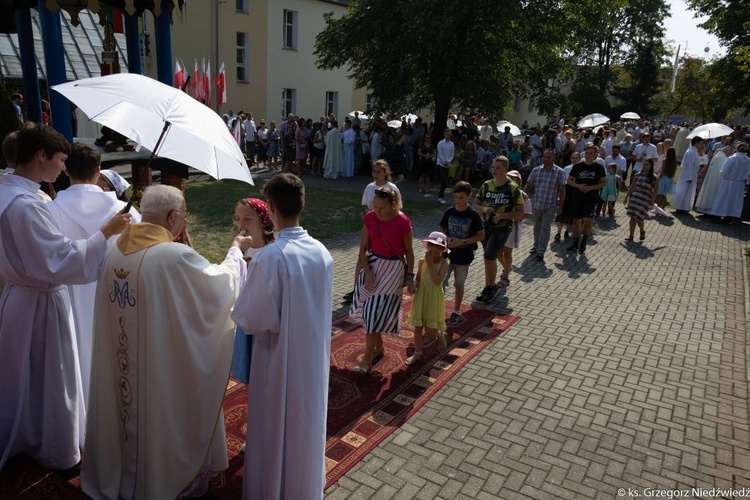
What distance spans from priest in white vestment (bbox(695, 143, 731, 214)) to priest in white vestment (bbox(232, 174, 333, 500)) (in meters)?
15.4

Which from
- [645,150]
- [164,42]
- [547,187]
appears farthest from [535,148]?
[164,42]

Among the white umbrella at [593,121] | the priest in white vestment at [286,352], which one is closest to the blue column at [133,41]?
the priest in white vestment at [286,352]

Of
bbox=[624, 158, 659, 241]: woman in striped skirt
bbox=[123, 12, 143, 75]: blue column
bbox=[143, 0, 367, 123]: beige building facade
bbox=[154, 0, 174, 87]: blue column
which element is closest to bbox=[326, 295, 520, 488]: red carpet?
bbox=[154, 0, 174, 87]: blue column

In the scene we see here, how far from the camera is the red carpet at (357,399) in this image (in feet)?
12.1

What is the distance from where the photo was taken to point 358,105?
35.2m

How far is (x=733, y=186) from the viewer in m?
14.9

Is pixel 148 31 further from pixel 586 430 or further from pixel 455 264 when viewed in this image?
pixel 586 430

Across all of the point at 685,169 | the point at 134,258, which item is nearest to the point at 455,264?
the point at 134,258

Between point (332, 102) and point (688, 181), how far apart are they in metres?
21.7

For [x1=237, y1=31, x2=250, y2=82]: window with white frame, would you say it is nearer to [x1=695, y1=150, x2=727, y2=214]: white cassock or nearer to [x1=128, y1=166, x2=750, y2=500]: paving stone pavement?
[x1=695, y1=150, x2=727, y2=214]: white cassock

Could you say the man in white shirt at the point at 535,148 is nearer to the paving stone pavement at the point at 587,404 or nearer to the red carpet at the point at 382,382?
the paving stone pavement at the point at 587,404

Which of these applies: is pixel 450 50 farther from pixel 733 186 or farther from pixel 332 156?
pixel 733 186

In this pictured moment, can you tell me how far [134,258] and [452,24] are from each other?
15893mm

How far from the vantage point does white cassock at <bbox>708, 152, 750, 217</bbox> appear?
1461cm
